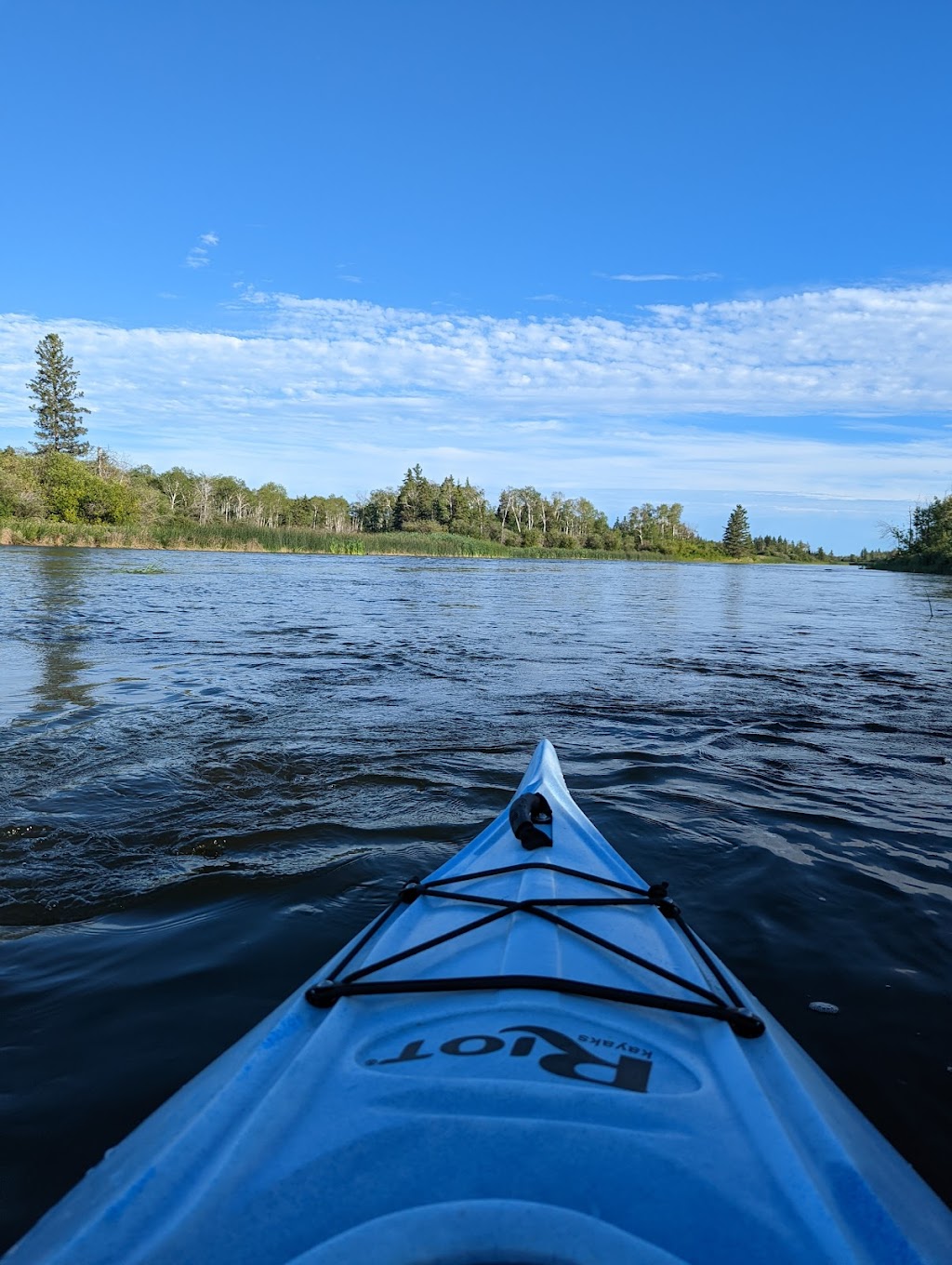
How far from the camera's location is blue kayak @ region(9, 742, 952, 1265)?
3.76 feet

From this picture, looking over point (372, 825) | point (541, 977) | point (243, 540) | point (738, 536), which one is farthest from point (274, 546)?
point (738, 536)

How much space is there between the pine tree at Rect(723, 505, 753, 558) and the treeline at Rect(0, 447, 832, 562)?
0.20 m

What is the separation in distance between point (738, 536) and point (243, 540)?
84.5 metres

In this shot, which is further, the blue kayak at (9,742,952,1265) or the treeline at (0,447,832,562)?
the treeline at (0,447,832,562)

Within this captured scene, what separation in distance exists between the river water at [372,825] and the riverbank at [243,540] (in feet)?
108

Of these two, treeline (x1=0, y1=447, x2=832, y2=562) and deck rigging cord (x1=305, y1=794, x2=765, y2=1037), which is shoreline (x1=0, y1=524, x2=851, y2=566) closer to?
treeline (x1=0, y1=447, x2=832, y2=562)

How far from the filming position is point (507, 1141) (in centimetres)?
129

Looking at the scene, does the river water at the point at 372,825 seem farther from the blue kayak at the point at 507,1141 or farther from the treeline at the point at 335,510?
the treeline at the point at 335,510

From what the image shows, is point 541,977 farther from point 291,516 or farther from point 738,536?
point 738,536

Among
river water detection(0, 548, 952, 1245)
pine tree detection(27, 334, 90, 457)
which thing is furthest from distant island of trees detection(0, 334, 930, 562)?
river water detection(0, 548, 952, 1245)

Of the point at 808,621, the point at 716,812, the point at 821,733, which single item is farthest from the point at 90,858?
the point at 808,621

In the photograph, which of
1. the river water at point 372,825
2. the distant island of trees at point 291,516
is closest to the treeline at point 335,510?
the distant island of trees at point 291,516

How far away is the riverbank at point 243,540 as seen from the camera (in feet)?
126

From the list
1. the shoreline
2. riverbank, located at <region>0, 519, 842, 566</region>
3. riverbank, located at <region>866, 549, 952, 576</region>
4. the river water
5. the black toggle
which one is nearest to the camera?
the river water
